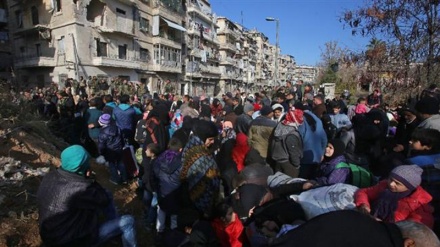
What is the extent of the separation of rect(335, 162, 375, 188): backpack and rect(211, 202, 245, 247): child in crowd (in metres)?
1.26

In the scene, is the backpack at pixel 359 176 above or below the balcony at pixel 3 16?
below

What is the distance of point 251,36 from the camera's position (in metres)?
72.9

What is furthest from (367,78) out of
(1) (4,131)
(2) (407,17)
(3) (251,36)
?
(3) (251,36)

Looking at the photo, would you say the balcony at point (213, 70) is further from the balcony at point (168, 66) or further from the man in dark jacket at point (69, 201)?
the man in dark jacket at point (69, 201)

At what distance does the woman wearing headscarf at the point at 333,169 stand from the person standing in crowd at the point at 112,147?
4.13 metres

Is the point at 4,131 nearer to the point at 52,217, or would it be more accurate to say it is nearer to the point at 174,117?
the point at 174,117

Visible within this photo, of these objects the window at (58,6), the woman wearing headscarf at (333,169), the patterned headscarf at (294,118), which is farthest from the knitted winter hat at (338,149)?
the window at (58,6)

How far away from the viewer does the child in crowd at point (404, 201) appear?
7.27 ft

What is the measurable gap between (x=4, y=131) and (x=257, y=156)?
5191 mm

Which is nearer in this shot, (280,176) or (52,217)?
(52,217)

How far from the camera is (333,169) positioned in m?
3.12

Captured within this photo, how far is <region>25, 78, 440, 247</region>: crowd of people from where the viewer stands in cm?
199

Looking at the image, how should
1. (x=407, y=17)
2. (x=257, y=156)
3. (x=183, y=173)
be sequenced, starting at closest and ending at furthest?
(x=183, y=173) < (x=257, y=156) < (x=407, y=17)

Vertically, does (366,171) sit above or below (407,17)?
below
